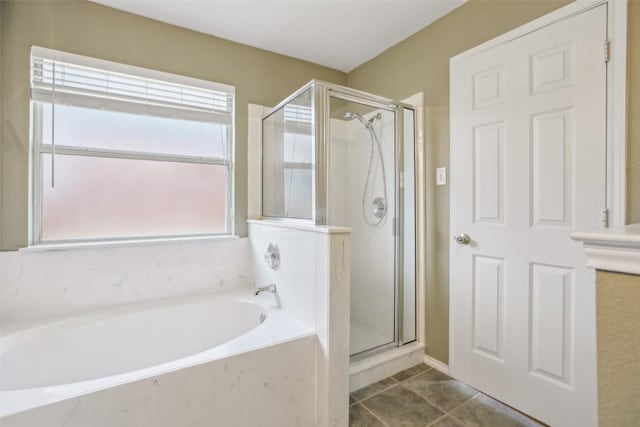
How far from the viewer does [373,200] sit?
2.12m

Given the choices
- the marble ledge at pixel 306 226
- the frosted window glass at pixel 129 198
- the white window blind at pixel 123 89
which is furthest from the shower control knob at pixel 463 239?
the white window blind at pixel 123 89

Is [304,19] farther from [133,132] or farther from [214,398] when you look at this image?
[214,398]

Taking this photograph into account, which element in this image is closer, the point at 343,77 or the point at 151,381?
the point at 151,381

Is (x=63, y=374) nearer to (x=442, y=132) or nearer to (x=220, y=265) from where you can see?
(x=220, y=265)

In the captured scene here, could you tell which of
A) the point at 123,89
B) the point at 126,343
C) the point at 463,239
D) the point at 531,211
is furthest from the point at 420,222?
the point at 123,89

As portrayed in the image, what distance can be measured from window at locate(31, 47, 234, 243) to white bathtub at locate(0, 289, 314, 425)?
22.1 inches

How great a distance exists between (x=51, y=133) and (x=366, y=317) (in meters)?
2.38

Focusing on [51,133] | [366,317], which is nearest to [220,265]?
[366,317]

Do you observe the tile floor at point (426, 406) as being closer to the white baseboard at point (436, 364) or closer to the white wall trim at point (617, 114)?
the white baseboard at point (436, 364)

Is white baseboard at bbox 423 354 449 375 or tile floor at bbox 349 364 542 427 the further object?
white baseboard at bbox 423 354 449 375

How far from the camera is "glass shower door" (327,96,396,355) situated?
200 centimetres

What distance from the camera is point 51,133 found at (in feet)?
5.84

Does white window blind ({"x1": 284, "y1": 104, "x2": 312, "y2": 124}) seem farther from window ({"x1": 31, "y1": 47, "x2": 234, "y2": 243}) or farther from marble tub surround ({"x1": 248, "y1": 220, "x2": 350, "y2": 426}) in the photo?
marble tub surround ({"x1": 248, "y1": 220, "x2": 350, "y2": 426})

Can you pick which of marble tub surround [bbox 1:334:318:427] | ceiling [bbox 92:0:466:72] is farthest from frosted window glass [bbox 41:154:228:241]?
marble tub surround [bbox 1:334:318:427]
